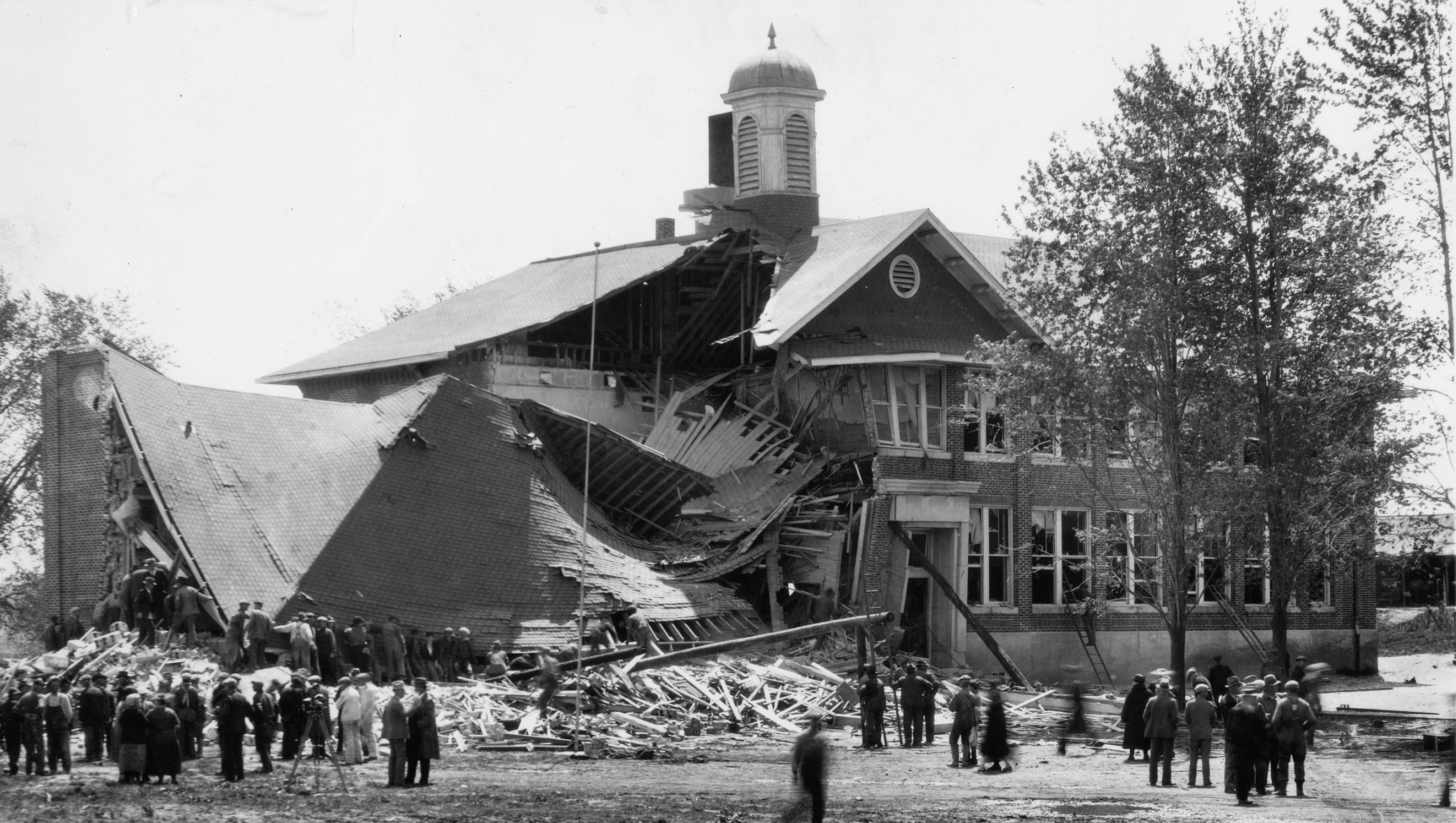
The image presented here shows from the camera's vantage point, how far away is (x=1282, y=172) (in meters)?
32.1

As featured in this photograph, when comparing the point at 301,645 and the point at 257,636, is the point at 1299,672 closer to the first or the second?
the point at 301,645

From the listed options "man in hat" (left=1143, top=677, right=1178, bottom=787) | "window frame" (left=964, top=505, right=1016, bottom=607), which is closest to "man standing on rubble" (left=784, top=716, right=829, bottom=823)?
"man in hat" (left=1143, top=677, right=1178, bottom=787)

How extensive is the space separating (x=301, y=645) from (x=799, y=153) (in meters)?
20.4

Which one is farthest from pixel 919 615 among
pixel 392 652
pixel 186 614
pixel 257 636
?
pixel 186 614

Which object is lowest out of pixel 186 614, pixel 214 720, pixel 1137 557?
pixel 214 720

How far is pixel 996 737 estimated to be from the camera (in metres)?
25.1

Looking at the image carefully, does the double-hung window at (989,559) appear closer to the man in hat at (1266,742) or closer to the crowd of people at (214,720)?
the crowd of people at (214,720)

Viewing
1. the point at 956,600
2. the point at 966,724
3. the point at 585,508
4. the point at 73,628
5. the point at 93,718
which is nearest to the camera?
the point at 93,718

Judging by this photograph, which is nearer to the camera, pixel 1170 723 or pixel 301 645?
pixel 1170 723

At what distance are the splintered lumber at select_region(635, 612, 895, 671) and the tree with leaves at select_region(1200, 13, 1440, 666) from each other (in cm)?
675

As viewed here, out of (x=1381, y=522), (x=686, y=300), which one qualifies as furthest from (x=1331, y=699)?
(x=686, y=300)

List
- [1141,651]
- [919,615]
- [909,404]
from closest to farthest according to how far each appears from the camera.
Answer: [909,404] → [919,615] → [1141,651]

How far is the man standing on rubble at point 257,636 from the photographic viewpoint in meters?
28.7

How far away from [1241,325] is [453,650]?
46.3 feet
